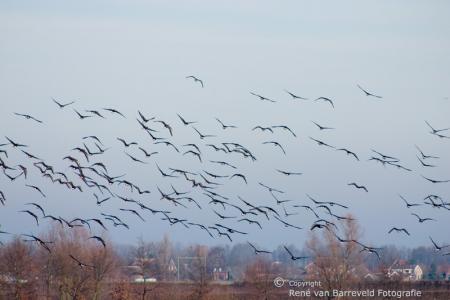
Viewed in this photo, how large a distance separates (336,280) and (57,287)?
2602cm

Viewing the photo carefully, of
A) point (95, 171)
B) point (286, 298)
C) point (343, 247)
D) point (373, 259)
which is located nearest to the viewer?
point (95, 171)

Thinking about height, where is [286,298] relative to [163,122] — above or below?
below

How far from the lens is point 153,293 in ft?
256

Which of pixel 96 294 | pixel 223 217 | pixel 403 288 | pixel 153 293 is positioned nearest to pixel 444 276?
pixel 403 288

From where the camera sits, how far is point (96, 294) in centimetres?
6994

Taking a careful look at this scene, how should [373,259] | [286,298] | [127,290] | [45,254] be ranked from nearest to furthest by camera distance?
[127,290], [45,254], [286,298], [373,259]

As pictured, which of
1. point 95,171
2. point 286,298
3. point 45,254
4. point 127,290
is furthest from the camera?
point 286,298

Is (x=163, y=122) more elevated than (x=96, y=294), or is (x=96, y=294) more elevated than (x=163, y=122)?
(x=163, y=122)

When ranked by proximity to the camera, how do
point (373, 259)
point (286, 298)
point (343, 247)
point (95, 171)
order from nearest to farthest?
point (95, 171) < point (286, 298) < point (343, 247) < point (373, 259)

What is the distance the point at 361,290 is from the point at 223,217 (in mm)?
60336

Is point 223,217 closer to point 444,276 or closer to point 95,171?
point 95,171

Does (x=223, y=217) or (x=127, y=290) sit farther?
(x=127, y=290)

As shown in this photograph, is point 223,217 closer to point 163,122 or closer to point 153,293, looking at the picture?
point 163,122

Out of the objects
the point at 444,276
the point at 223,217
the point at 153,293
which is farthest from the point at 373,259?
the point at 223,217
